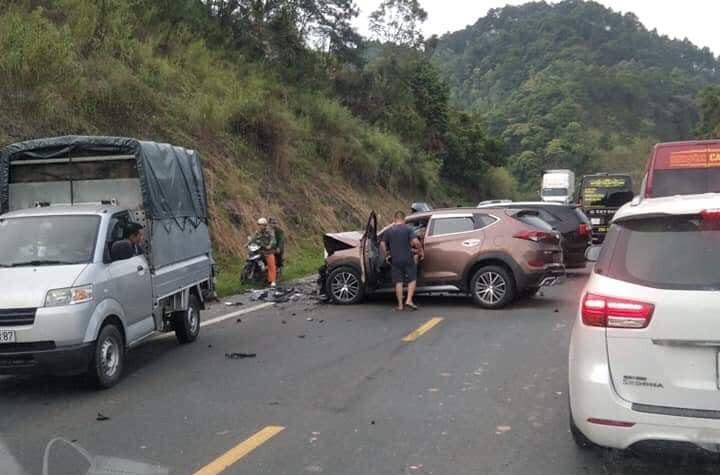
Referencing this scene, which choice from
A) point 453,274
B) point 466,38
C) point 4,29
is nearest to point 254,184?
point 4,29

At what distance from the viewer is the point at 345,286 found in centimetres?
1332

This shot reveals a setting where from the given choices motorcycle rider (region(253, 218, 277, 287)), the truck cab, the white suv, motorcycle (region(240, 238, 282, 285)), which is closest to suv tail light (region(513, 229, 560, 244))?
the truck cab

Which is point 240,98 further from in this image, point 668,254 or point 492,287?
point 668,254

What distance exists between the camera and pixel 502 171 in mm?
58781

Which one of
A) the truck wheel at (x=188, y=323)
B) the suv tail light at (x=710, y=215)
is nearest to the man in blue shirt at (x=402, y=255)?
the truck wheel at (x=188, y=323)

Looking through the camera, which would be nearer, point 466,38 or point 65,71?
point 65,71

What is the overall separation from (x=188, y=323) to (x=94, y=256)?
2592 mm

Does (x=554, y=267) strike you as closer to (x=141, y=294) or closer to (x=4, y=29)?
(x=141, y=294)

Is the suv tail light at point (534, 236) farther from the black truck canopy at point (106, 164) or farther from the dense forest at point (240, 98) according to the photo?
the dense forest at point (240, 98)

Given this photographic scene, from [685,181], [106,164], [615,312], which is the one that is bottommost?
[615,312]

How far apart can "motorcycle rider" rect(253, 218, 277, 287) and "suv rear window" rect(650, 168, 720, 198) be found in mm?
8164

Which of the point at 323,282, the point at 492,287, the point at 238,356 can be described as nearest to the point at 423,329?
the point at 492,287

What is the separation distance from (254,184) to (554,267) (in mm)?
11776

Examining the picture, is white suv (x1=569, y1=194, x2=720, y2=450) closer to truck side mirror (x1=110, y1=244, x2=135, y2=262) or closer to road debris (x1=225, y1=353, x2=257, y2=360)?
truck side mirror (x1=110, y1=244, x2=135, y2=262)
